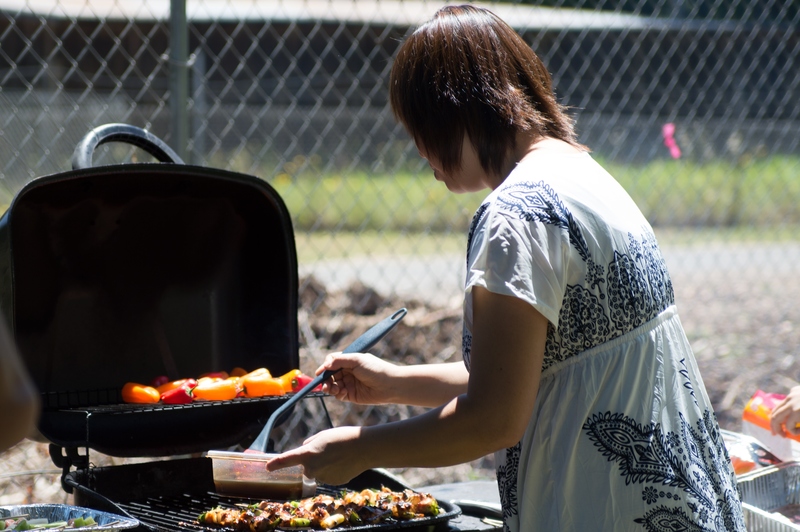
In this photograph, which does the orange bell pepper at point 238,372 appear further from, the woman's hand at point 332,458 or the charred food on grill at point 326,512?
the woman's hand at point 332,458

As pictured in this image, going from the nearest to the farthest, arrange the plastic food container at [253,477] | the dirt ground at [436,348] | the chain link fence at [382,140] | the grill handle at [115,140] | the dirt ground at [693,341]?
the plastic food container at [253,477], the grill handle at [115,140], the dirt ground at [436,348], the chain link fence at [382,140], the dirt ground at [693,341]

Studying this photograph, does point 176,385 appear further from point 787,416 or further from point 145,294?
point 787,416

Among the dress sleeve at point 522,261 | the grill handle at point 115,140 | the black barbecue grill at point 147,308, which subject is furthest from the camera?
the grill handle at point 115,140

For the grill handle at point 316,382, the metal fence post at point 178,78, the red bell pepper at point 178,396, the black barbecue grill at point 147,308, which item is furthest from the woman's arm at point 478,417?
the metal fence post at point 178,78

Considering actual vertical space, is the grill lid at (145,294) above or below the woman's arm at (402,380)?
above

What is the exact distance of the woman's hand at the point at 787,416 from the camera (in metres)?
2.45

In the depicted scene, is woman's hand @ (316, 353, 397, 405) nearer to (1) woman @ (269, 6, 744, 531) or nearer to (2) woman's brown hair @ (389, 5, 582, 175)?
(1) woman @ (269, 6, 744, 531)

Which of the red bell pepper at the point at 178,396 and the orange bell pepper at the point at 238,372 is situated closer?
the red bell pepper at the point at 178,396

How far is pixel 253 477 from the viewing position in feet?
6.75

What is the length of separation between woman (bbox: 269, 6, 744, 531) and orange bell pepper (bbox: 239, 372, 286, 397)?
84 centimetres

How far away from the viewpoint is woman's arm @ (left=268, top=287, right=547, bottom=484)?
1545mm

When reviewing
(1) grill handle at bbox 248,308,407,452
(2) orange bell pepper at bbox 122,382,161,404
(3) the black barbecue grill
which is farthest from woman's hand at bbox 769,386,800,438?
(2) orange bell pepper at bbox 122,382,161,404

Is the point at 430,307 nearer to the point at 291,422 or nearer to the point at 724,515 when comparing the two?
the point at 291,422

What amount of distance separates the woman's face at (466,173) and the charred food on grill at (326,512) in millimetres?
859
